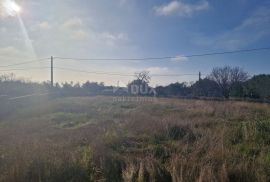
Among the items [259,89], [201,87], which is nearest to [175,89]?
[201,87]

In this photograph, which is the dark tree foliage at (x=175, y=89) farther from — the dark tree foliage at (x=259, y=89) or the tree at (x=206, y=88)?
the dark tree foliage at (x=259, y=89)

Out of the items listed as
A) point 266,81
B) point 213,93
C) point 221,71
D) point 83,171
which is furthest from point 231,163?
point 221,71

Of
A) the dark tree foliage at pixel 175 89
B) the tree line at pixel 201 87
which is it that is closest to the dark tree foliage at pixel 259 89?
the tree line at pixel 201 87

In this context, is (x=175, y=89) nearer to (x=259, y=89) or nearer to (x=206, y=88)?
(x=206, y=88)

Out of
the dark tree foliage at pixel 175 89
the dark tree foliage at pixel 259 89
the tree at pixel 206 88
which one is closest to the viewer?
the dark tree foliage at pixel 259 89

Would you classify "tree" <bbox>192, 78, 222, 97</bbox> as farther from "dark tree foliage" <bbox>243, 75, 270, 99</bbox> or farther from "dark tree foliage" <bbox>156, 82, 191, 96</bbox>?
"dark tree foliage" <bbox>243, 75, 270, 99</bbox>

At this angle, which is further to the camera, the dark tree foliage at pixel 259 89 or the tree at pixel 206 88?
the tree at pixel 206 88

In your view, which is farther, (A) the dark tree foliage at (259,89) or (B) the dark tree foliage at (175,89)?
(B) the dark tree foliage at (175,89)

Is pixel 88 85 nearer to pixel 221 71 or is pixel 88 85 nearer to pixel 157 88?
pixel 157 88

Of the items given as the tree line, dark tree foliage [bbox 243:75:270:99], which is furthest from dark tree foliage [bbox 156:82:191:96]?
dark tree foliage [bbox 243:75:270:99]

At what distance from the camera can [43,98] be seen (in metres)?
35.8

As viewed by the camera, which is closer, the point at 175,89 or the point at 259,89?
the point at 259,89

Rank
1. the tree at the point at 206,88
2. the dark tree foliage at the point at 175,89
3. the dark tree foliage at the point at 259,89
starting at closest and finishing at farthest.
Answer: the dark tree foliage at the point at 259,89
the tree at the point at 206,88
the dark tree foliage at the point at 175,89

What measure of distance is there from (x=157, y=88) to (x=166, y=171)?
197 ft
